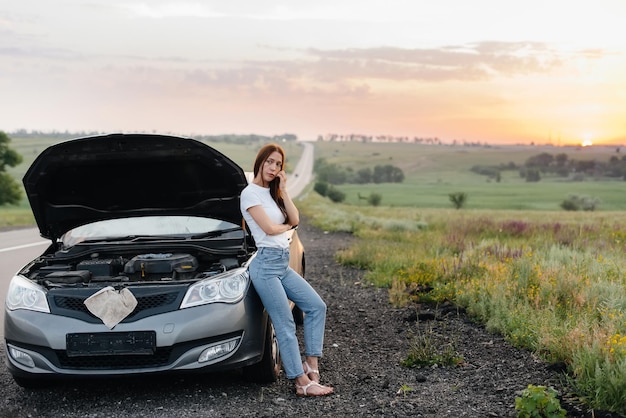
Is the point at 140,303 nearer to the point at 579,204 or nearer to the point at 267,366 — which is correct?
the point at 267,366

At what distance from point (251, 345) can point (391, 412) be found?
→ 118cm

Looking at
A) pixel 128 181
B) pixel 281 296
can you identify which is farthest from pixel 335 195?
pixel 281 296

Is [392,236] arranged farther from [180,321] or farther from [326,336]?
[180,321]

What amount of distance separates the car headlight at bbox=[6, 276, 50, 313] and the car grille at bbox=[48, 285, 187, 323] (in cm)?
11

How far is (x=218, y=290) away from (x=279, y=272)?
1.71ft

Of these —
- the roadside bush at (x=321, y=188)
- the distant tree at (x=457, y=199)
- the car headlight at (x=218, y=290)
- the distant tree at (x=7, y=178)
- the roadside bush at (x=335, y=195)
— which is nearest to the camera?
the car headlight at (x=218, y=290)

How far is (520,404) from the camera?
4961 mm

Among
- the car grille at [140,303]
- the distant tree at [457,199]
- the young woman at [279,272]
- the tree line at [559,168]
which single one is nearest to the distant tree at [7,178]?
the distant tree at [457,199]

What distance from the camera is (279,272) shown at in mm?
5852

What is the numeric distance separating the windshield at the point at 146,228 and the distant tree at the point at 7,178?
54.8 meters

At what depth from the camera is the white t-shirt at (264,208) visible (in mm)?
5852

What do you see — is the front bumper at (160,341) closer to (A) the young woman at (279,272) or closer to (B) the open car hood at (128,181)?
(A) the young woman at (279,272)

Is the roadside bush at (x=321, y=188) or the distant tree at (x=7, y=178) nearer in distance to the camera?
the distant tree at (x=7, y=178)

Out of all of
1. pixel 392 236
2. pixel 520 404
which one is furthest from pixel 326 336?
pixel 392 236
